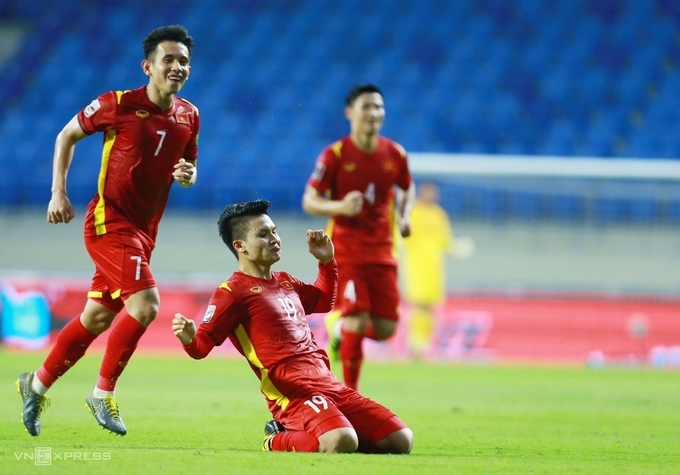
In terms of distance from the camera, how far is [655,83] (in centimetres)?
1903

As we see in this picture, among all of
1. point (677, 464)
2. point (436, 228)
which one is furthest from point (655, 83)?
point (677, 464)

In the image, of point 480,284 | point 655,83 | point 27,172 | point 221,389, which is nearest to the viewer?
point 221,389

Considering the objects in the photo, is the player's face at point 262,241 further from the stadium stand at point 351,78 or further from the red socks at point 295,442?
the stadium stand at point 351,78

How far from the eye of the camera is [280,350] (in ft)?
17.9

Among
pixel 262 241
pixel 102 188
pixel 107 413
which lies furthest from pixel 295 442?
pixel 102 188

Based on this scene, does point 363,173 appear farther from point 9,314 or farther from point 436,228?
point 9,314

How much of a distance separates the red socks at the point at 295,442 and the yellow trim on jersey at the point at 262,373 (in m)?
0.15

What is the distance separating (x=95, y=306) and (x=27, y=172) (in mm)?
11549

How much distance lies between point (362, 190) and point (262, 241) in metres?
3.01

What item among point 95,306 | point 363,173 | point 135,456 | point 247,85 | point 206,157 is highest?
point 247,85

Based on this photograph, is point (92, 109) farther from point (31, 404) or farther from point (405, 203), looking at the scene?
point (405, 203)

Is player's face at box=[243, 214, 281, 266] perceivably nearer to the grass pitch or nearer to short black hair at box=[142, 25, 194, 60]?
the grass pitch

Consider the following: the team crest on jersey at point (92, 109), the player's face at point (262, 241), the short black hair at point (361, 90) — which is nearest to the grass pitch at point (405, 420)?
the player's face at point (262, 241)

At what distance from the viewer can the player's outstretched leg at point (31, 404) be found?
19.2ft
